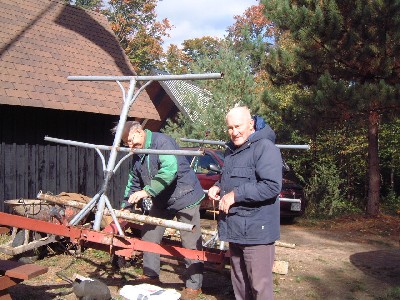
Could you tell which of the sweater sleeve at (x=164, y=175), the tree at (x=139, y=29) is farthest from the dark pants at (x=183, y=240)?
the tree at (x=139, y=29)

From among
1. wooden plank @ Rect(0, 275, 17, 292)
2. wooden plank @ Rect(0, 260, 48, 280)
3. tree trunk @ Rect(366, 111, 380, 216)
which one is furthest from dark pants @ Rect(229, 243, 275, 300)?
tree trunk @ Rect(366, 111, 380, 216)

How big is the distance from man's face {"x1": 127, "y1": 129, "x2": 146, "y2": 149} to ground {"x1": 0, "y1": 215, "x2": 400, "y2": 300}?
1.65m

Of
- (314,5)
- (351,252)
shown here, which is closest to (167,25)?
(314,5)

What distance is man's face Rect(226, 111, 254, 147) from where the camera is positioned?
3986 mm

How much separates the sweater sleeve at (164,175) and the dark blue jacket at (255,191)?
0.84m

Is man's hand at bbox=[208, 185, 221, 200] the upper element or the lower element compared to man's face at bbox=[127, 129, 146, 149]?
lower

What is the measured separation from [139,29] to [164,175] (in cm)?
3574

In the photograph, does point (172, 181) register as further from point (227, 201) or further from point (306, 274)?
point (306, 274)

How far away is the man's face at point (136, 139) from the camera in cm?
486

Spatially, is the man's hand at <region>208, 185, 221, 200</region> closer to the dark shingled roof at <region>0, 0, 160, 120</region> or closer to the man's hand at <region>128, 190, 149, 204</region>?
the man's hand at <region>128, 190, 149, 204</region>

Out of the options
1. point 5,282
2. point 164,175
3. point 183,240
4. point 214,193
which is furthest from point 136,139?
point 5,282

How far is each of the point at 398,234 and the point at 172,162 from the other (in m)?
8.13

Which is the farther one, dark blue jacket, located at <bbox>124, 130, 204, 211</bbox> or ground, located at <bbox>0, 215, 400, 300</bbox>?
ground, located at <bbox>0, 215, 400, 300</bbox>

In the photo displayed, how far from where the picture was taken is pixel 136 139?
4.87 m
